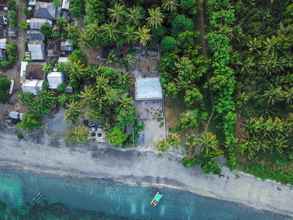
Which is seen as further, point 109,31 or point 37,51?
point 37,51

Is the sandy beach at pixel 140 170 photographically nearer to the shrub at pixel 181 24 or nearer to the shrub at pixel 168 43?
the shrub at pixel 168 43

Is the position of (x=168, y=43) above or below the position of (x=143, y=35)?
below

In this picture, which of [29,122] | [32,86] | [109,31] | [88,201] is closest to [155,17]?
[109,31]

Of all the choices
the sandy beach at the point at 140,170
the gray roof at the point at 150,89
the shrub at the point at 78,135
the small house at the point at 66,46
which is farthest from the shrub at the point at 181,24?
the shrub at the point at 78,135

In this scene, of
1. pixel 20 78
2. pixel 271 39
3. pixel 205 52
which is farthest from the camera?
pixel 20 78

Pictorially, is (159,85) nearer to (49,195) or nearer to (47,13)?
(47,13)

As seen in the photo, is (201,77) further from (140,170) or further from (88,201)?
(88,201)

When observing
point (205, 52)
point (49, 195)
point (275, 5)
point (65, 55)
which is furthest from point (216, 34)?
point (49, 195)
